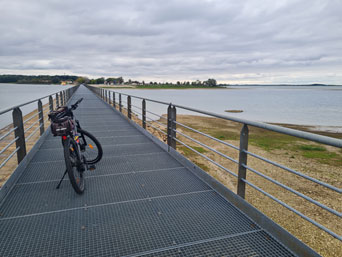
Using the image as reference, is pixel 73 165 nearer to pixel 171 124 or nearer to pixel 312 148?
pixel 171 124

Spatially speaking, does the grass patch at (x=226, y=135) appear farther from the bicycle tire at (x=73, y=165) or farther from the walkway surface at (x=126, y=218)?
the bicycle tire at (x=73, y=165)

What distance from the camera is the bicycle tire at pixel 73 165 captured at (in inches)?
136

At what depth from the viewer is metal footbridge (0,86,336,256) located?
2.56m

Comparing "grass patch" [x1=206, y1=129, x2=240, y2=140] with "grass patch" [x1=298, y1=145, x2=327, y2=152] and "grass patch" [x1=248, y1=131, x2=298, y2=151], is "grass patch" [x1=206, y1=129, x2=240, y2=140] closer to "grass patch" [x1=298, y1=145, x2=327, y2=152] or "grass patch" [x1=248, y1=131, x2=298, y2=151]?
"grass patch" [x1=248, y1=131, x2=298, y2=151]

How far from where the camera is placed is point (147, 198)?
144 inches

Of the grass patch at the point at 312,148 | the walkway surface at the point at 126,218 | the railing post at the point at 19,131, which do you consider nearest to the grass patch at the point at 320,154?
the grass patch at the point at 312,148

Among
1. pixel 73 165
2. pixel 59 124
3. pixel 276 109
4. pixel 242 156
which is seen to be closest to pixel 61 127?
pixel 59 124

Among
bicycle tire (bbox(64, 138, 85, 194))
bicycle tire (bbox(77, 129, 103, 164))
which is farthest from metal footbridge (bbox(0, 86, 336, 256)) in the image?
bicycle tire (bbox(77, 129, 103, 164))

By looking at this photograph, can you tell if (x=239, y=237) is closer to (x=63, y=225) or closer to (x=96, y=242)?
(x=96, y=242)

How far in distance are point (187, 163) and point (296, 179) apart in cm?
739

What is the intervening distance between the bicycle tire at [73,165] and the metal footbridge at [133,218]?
16cm

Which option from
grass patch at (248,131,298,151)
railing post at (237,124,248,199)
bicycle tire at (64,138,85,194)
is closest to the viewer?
railing post at (237,124,248,199)

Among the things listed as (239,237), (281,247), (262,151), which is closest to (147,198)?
(239,237)

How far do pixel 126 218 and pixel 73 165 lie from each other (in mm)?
1111
